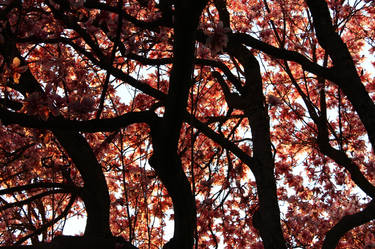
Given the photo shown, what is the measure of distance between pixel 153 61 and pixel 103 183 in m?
1.24

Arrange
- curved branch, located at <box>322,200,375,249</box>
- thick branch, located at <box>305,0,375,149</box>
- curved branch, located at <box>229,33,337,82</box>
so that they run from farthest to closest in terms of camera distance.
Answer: curved branch, located at <box>229,33,337,82</box> → curved branch, located at <box>322,200,375,249</box> → thick branch, located at <box>305,0,375,149</box>

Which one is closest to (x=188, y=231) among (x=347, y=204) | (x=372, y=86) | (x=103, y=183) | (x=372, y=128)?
(x=103, y=183)

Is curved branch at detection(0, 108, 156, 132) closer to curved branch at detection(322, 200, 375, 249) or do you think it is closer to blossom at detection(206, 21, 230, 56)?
blossom at detection(206, 21, 230, 56)

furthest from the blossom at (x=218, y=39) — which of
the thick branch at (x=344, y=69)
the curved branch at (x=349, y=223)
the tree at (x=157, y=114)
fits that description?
the curved branch at (x=349, y=223)

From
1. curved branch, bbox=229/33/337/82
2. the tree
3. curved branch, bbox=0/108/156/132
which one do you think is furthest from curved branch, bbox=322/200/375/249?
curved branch, bbox=0/108/156/132

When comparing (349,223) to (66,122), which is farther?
(349,223)

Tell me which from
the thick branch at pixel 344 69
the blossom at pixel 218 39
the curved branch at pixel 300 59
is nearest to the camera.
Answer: the blossom at pixel 218 39

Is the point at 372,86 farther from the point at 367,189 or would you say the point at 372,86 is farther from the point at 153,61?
the point at 153,61

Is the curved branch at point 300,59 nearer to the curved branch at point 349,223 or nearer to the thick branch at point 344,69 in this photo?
the thick branch at point 344,69

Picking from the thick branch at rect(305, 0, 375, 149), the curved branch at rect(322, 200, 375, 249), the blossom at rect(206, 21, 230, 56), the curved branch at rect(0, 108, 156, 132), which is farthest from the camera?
the curved branch at rect(322, 200, 375, 249)

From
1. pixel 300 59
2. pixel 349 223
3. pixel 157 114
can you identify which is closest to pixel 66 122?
pixel 157 114

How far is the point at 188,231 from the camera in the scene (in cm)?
212

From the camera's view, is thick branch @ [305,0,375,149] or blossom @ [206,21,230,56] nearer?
blossom @ [206,21,230,56]

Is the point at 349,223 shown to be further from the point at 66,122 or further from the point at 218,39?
the point at 66,122
